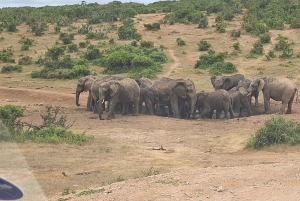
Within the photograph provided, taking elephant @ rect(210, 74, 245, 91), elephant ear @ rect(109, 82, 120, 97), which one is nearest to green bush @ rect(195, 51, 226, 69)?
elephant @ rect(210, 74, 245, 91)

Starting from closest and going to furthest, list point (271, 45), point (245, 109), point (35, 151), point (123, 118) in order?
point (35, 151) → point (123, 118) → point (245, 109) → point (271, 45)

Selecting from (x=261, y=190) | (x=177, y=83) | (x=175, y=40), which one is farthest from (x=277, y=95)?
(x=175, y=40)

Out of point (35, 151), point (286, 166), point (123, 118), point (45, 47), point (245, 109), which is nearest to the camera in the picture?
point (286, 166)

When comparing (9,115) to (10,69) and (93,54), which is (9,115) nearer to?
(10,69)

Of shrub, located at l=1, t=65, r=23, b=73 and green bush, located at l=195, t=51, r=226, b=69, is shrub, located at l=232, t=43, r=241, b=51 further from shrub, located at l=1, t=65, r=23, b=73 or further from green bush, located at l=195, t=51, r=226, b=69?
shrub, located at l=1, t=65, r=23, b=73

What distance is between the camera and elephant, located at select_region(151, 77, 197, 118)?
54.3ft

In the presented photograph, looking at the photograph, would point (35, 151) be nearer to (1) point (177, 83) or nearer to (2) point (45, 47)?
(1) point (177, 83)

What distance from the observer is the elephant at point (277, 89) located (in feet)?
53.1

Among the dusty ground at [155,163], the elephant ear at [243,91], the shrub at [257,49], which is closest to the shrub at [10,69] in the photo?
the dusty ground at [155,163]

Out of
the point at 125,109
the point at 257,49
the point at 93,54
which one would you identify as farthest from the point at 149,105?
the point at 257,49

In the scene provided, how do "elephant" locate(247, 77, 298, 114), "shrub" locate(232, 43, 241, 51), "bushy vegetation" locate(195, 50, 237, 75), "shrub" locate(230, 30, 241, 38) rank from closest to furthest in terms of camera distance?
"elephant" locate(247, 77, 298, 114) < "bushy vegetation" locate(195, 50, 237, 75) < "shrub" locate(232, 43, 241, 51) < "shrub" locate(230, 30, 241, 38)

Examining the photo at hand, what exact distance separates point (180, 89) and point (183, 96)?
0.23 meters

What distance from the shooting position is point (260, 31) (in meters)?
33.3

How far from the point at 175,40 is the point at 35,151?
2387 centimetres
